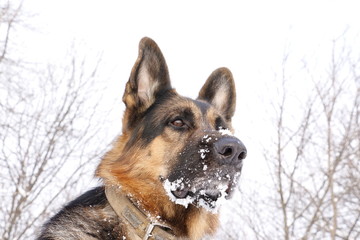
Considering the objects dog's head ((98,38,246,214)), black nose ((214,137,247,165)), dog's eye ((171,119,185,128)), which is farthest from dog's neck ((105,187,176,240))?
dog's eye ((171,119,185,128))

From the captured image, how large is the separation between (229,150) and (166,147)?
0.71 m

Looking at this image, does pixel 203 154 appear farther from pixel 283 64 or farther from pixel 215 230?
pixel 283 64

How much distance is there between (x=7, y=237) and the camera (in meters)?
10.4

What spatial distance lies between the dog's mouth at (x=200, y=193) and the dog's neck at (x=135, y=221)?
28 cm

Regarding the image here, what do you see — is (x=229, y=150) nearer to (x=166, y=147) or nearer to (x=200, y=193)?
(x=200, y=193)

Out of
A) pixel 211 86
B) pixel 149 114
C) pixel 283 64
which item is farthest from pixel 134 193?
pixel 283 64

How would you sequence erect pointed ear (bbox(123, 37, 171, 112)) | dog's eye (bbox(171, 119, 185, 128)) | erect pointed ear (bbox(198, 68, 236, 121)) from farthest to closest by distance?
erect pointed ear (bbox(198, 68, 236, 121)) → erect pointed ear (bbox(123, 37, 171, 112)) → dog's eye (bbox(171, 119, 185, 128))

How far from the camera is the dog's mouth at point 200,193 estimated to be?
3258mm

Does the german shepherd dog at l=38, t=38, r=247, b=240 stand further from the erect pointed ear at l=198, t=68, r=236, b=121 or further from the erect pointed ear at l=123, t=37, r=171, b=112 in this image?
the erect pointed ear at l=198, t=68, r=236, b=121

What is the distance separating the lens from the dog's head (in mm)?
Result: 3244

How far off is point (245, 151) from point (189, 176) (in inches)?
20.8

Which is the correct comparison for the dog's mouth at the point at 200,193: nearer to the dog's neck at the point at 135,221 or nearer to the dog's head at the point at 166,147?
the dog's head at the point at 166,147

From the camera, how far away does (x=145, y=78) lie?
13.5ft

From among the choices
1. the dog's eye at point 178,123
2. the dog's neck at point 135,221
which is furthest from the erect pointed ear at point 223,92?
the dog's neck at point 135,221
